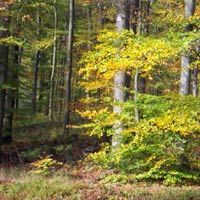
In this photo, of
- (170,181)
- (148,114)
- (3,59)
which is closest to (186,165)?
(170,181)

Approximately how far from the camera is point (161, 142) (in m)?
9.95

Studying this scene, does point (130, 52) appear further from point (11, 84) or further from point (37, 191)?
point (11, 84)

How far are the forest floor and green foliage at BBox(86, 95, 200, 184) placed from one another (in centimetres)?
58

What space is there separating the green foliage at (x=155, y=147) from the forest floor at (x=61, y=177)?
577mm

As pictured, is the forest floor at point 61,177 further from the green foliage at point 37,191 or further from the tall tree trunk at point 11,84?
the tall tree trunk at point 11,84

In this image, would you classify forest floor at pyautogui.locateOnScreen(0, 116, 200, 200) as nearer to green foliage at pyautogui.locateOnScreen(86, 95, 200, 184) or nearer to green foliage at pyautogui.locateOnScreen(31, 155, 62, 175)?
green foliage at pyautogui.locateOnScreen(31, 155, 62, 175)

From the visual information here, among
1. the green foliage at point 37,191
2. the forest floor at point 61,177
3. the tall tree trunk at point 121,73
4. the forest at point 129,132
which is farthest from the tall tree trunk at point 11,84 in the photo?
the green foliage at point 37,191

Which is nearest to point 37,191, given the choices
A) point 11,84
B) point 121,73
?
point 121,73

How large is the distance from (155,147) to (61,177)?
2.69 meters

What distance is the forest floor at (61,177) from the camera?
7.35m

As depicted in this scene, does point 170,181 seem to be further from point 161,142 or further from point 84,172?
point 84,172

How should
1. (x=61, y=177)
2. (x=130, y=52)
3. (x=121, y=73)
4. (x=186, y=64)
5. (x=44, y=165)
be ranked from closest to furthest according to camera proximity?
1. (x=130, y=52)
2. (x=61, y=177)
3. (x=44, y=165)
4. (x=186, y=64)
5. (x=121, y=73)

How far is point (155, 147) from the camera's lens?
33.2 ft

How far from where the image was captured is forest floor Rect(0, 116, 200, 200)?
289 inches
